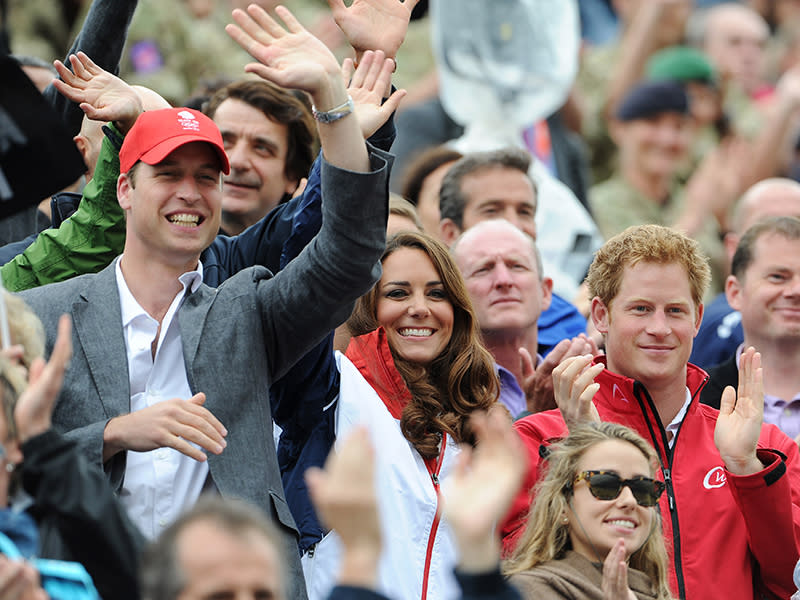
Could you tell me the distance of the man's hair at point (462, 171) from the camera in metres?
6.49

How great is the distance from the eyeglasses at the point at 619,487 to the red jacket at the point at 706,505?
40 cm

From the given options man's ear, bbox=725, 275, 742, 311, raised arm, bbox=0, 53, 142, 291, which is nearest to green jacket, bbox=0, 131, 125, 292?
raised arm, bbox=0, 53, 142, 291

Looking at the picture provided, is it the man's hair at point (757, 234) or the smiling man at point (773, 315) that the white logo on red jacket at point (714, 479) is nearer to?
the smiling man at point (773, 315)

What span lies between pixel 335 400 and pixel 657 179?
4.42m

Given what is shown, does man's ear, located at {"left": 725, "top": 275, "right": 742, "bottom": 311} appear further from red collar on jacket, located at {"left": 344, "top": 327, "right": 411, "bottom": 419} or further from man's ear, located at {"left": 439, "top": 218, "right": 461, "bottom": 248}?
red collar on jacket, located at {"left": 344, "top": 327, "right": 411, "bottom": 419}

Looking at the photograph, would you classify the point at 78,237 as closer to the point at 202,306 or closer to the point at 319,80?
the point at 202,306

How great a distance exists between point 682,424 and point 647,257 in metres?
0.59

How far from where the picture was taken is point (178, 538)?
298 centimetres

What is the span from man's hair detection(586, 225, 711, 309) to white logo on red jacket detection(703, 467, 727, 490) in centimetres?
63

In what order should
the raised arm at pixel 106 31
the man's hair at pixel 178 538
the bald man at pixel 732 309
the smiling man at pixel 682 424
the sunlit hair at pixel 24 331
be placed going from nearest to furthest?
the man's hair at pixel 178 538 → the sunlit hair at pixel 24 331 → the smiling man at pixel 682 424 → the raised arm at pixel 106 31 → the bald man at pixel 732 309

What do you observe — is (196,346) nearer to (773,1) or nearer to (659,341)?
(659,341)

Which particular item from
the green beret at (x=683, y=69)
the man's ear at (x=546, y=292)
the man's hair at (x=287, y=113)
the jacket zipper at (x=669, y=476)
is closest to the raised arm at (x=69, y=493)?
the jacket zipper at (x=669, y=476)

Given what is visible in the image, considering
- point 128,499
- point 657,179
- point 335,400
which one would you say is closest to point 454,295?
point 335,400

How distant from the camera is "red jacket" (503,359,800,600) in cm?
451
